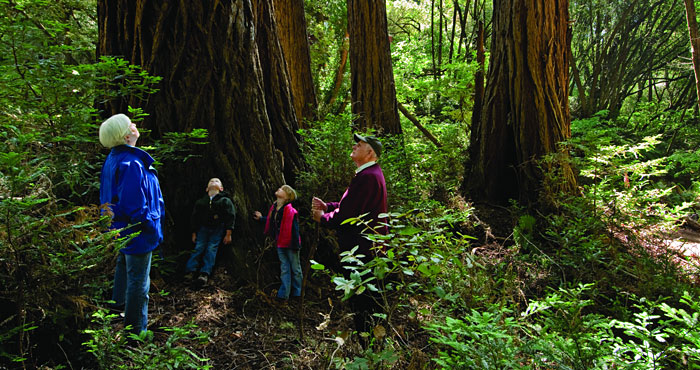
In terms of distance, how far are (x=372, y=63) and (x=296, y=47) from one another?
1.57 m

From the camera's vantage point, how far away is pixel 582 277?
4.28 metres

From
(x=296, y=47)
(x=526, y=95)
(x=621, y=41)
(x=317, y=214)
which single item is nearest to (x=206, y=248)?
(x=317, y=214)

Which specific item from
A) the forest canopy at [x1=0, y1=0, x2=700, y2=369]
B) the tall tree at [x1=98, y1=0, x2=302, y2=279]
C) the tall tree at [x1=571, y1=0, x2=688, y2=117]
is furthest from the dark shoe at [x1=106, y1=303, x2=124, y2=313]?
the tall tree at [x1=571, y1=0, x2=688, y2=117]

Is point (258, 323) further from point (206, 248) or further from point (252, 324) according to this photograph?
point (206, 248)

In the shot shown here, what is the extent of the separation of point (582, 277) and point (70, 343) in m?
4.83

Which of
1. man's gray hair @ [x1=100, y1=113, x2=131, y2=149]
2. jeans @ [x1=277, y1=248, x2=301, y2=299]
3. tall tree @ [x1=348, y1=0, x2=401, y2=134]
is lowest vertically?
jeans @ [x1=277, y1=248, x2=301, y2=299]

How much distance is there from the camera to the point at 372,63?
760cm

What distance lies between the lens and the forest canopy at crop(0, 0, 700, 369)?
206 centimetres

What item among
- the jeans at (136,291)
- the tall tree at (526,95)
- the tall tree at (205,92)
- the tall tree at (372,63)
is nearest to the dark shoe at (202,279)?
the tall tree at (205,92)

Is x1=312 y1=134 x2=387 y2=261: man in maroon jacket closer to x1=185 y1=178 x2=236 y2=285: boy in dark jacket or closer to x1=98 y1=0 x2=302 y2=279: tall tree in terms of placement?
x1=185 y1=178 x2=236 y2=285: boy in dark jacket

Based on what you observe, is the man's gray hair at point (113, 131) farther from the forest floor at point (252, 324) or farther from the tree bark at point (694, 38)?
the tree bark at point (694, 38)

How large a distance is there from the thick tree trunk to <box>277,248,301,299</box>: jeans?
4.01 metres

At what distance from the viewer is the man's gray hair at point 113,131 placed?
Answer: 8.96ft

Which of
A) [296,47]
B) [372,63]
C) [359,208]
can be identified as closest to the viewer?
[359,208]
